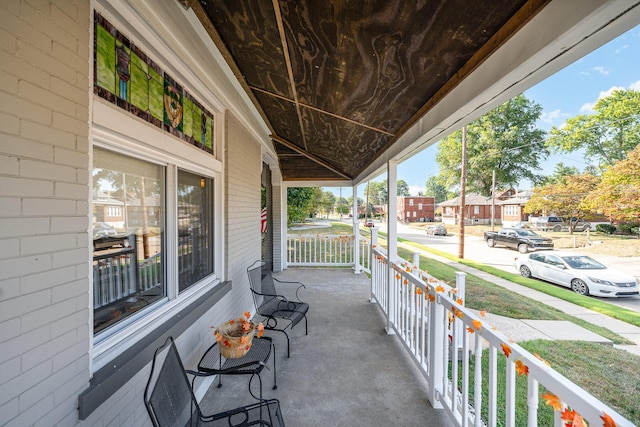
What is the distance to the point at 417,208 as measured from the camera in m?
40.2

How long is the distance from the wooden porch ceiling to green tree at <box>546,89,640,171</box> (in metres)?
1.87

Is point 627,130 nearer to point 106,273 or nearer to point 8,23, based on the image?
point 8,23

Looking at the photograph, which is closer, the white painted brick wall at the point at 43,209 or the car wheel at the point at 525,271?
the white painted brick wall at the point at 43,209

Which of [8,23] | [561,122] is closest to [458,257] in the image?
[561,122]

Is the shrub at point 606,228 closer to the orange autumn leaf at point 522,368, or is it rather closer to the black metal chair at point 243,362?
the orange autumn leaf at point 522,368

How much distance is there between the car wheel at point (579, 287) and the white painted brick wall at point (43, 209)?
8999 mm

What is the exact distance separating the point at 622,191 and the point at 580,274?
5.20 metres

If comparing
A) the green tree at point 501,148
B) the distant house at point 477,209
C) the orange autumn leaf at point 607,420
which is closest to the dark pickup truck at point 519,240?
the green tree at point 501,148

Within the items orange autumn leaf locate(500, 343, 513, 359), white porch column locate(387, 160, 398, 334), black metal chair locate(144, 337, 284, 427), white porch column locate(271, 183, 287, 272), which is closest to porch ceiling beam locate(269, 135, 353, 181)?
white porch column locate(271, 183, 287, 272)

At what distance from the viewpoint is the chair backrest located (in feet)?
3.69

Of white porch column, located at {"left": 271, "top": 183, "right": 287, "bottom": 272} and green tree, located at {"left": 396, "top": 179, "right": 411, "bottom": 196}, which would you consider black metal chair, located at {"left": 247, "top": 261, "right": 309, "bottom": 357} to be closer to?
white porch column, located at {"left": 271, "top": 183, "right": 287, "bottom": 272}

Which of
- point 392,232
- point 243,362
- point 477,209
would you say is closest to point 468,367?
point 243,362

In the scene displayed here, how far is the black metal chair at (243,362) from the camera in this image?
1.81 m

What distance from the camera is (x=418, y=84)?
5.97ft
